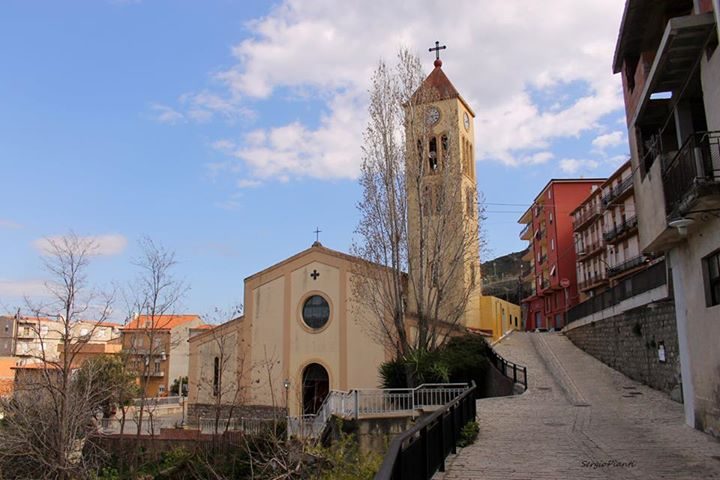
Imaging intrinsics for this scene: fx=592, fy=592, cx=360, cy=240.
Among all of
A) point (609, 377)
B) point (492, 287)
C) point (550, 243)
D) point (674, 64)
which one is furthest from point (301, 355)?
point (492, 287)

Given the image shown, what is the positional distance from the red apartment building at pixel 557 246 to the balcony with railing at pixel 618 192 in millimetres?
6955

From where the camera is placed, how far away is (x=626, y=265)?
4022 centimetres

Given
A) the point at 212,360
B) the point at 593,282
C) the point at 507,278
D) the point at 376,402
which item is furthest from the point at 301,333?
the point at 507,278

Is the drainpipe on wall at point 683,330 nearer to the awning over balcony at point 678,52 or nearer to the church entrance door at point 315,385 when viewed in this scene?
the awning over balcony at point 678,52

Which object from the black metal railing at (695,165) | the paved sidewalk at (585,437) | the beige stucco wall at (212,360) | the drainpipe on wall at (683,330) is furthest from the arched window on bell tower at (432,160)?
the black metal railing at (695,165)

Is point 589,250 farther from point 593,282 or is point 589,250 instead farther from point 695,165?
point 695,165

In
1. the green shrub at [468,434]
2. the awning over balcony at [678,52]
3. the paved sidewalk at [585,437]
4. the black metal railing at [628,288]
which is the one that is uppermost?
the awning over balcony at [678,52]

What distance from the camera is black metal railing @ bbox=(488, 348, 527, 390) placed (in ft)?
69.8

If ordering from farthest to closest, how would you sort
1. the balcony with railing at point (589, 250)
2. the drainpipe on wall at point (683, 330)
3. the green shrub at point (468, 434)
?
the balcony with railing at point (589, 250) → the drainpipe on wall at point (683, 330) → the green shrub at point (468, 434)

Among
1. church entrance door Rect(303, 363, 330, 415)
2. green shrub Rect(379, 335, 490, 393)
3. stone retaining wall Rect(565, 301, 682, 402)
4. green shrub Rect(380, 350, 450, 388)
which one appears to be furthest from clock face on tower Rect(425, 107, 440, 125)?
church entrance door Rect(303, 363, 330, 415)

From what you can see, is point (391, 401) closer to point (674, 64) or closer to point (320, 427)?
point (320, 427)

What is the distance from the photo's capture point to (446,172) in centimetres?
2386

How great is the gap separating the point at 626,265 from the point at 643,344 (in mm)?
21000

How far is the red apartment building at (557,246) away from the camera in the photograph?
170ft
